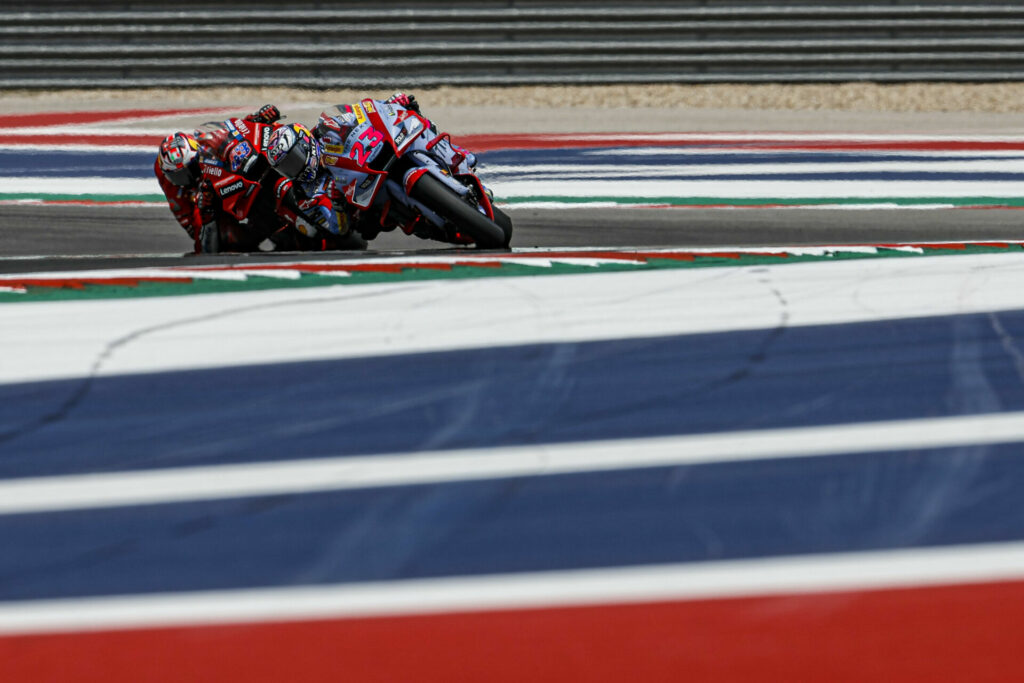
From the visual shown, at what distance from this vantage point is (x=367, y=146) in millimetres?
6816

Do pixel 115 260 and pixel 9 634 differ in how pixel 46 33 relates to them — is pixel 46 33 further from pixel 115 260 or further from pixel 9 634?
pixel 9 634

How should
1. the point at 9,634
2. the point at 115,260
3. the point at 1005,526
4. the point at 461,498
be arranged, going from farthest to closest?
1. the point at 115,260
2. the point at 461,498
3. the point at 1005,526
4. the point at 9,634

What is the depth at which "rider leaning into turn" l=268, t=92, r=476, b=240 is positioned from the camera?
266 inches

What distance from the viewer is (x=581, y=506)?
3324 mm

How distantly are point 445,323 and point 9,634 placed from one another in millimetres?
2355

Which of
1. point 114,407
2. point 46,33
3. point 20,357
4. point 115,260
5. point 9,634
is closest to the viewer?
point 9,634

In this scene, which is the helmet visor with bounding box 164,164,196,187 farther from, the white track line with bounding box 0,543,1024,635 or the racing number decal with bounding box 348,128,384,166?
the white track line with bounding box 0,543,1024,635

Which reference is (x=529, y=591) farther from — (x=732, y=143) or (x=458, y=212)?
(x=732, y=143)

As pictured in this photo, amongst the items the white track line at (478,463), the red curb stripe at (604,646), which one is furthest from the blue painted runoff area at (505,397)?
the red curb stripe at (604,646)

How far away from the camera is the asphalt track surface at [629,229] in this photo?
25.0ft

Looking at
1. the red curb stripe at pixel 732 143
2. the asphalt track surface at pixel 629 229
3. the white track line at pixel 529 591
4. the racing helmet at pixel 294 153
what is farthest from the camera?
the red curb stripe at pixel 732 143

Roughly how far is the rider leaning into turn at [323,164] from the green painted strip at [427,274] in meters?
1.15

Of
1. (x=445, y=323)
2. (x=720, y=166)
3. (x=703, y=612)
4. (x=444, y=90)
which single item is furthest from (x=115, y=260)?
(x=444, y=90)

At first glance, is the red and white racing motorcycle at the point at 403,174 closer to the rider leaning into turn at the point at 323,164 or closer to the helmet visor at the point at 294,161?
the rider leaning into turn at the point at 323,164
